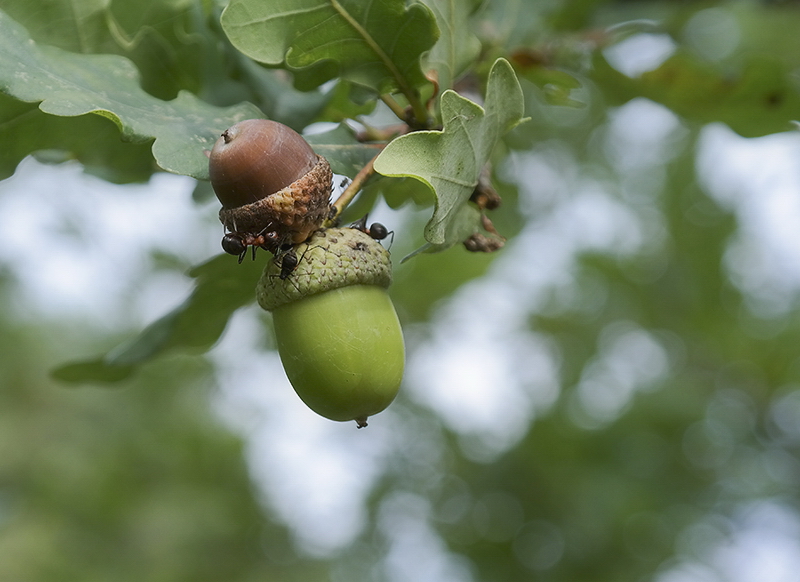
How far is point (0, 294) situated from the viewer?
5699mm

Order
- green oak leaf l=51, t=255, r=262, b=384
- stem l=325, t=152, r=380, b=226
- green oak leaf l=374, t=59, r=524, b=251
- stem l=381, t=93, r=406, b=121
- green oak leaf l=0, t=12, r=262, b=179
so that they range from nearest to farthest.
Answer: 1. green oak leaf l=374, t=59, r=524, b=251
2. green oak leaf l=0, t=12, r=262, b=179
3. stem l=325, t=152, r=380, b=226
4. stem l=381, t=93, r=406, b=121
5. green oak leaf l=51, t=255, r=262, b=384

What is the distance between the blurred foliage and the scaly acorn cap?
115mm

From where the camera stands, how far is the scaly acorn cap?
918mm

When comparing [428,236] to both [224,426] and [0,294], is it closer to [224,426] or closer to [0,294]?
[224,426]

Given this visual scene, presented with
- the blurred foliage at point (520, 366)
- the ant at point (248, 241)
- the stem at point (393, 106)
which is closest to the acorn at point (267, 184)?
the ant at point (248, 241)

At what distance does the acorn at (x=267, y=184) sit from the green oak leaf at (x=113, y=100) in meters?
0.07

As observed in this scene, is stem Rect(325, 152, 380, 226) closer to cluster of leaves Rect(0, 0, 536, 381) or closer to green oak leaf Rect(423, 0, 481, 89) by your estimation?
cluster of leaves Rect(0, 0, 536, 381)

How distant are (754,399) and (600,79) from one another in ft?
8.77

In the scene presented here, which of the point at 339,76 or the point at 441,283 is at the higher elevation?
the point at 339,76

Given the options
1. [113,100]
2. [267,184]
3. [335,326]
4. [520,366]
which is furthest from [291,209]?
[520,366]

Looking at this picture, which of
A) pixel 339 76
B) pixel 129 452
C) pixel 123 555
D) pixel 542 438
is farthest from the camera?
pixel 129 452

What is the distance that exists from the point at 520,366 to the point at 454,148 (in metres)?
3.78

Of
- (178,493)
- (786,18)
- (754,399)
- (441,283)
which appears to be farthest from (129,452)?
(786,18)

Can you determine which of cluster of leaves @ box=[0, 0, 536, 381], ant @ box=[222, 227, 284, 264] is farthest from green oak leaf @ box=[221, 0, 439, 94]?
ant @ box=[222, 227, 284, 264]
